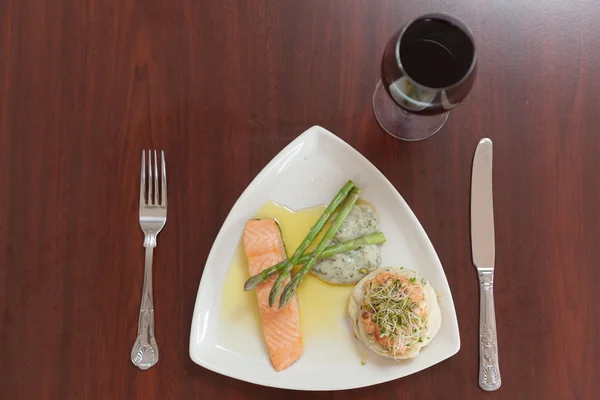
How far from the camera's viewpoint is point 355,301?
1404 mm

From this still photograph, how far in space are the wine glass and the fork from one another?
0.70 meters

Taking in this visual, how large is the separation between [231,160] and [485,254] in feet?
2.56

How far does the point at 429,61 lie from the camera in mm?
1235

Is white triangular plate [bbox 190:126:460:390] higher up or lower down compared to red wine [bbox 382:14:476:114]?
lower down

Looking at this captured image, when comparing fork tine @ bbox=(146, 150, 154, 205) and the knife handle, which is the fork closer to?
fork tine @ bbox=(146, 150, 154, 205)

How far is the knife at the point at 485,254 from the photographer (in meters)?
1.44

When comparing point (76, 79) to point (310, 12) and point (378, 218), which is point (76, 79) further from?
point (378, 218)

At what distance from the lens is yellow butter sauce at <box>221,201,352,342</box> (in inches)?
56.5

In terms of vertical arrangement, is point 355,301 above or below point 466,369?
above

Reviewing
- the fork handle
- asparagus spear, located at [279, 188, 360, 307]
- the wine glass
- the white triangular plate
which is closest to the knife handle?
the white triangular plate

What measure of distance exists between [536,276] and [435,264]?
1.07ft

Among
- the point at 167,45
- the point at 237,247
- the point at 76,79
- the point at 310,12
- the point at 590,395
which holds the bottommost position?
the point at 590,395

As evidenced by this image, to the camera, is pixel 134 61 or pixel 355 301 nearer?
pixel 355 301

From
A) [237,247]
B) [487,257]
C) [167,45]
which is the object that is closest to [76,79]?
[167,45]
